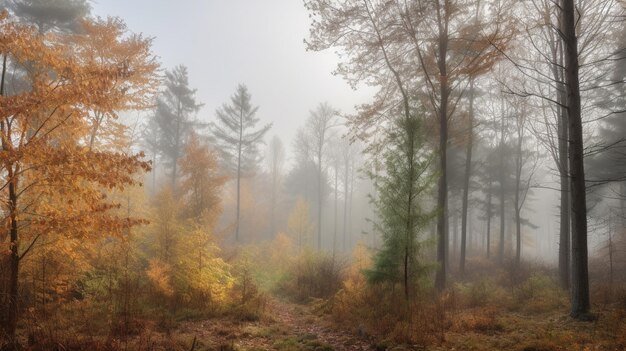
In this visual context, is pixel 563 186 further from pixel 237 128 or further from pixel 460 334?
pixel 237 128

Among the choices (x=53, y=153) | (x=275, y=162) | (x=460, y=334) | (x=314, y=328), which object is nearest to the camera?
(x=53, y=153)

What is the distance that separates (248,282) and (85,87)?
868cm

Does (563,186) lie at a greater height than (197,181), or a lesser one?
lesser

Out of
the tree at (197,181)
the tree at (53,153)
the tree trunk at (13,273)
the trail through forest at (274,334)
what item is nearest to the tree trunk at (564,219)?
the trail through forest at (274,334)

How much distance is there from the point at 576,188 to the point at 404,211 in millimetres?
4193

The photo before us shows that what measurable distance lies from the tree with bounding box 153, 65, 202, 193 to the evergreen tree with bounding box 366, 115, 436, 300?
70.4 feet

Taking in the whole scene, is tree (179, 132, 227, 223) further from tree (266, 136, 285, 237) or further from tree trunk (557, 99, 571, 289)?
tree (266, 136, 285, 237)

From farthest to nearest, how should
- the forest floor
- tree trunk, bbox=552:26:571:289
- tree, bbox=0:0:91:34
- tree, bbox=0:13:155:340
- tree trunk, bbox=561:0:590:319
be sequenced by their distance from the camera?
tree, bbox=0:0:91:34 < tree trunk, bbox=552:26:571:289 < tree trunk, bbox=561:0:590:319 < the forest floor < tree, bbox=0:13:155:340

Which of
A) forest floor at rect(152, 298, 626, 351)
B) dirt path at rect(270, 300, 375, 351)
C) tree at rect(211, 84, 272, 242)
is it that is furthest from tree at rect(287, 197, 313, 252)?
forest floor at rect(152, 298, 626, 351)

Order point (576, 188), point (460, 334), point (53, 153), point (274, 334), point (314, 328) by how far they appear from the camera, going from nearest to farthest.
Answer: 1. point (53, 153)
2. point (460, 334)
3. point (576, 188)
4. point (274, 334)
5. point (314, 328)

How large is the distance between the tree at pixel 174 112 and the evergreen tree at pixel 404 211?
70.4 feet

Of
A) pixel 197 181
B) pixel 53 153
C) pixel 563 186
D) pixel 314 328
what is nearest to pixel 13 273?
pixel 53 153

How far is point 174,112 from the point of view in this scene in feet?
89.9

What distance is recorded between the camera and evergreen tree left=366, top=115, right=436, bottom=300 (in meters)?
9.52
